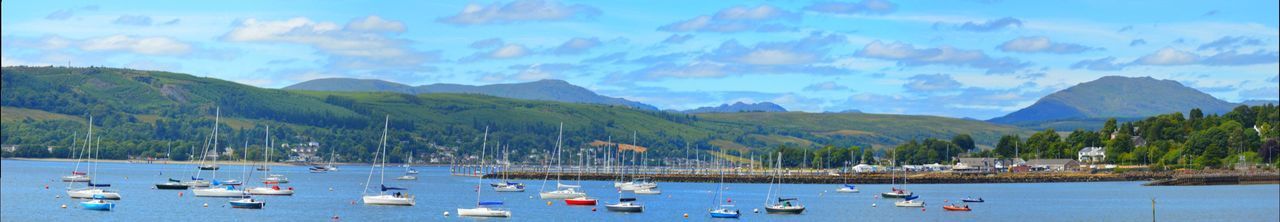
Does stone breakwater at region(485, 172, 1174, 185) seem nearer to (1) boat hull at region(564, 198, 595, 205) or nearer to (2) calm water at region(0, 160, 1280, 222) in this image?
(2) calm water at region(0, 160, 1280, 222)

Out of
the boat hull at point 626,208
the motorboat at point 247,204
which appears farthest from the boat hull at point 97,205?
the boat hull at point 626,208

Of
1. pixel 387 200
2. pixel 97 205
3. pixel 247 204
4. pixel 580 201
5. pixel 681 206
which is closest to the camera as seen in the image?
pixel 97 205

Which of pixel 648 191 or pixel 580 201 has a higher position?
pixel 648 191

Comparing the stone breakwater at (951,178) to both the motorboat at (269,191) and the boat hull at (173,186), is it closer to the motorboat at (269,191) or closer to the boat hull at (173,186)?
the boat hull at (173,186)

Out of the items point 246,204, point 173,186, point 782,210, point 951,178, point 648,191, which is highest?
point 951,178

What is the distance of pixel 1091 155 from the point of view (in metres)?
191

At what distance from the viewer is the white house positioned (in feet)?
619

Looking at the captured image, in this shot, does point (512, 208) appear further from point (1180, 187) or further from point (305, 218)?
point (1180, 187)

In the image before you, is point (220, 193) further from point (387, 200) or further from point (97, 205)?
point (97, 205)

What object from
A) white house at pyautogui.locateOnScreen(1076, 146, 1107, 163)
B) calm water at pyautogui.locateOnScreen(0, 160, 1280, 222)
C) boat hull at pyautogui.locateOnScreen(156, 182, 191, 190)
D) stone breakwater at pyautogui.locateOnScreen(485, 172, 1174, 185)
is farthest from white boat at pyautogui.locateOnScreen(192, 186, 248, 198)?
white house at pyautogui.locateOnScreen(1076, 146, 1107, 163)

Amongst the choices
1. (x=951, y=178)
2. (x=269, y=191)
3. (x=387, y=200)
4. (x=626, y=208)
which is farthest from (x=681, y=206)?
(x=951, y=178)

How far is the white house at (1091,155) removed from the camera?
619ft

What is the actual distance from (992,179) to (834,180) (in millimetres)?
18123

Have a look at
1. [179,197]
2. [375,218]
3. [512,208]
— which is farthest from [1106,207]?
[179,197]
